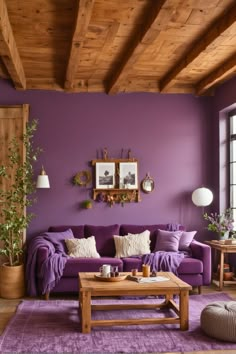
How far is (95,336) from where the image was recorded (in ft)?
14.2

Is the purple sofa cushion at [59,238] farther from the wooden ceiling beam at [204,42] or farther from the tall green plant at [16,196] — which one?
the wooden ceiling beam at [204,42]

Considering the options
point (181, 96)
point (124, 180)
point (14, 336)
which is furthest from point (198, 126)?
point (14, 336)

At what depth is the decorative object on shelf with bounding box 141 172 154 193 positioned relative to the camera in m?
7.11

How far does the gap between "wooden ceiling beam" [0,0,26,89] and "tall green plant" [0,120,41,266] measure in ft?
2.09

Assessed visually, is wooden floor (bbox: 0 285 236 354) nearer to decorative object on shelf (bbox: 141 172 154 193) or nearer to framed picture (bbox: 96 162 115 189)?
A: decorative object on shelf (bbox: 141 172 154 193)

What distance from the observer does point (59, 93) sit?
6.95 metres

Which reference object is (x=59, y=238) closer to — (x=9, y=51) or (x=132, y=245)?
(x=132, y=245)

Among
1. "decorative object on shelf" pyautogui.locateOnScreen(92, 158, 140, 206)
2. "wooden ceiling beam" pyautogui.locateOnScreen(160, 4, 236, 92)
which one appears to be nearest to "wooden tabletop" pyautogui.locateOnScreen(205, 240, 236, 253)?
"decorative object on shelf" pyautogui.locateOnScreen(92, 158, 140, 206)

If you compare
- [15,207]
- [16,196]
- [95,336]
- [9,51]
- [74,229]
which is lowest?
[95,336]

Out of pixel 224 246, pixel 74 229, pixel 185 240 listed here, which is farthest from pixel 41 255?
A: pixel 224 246

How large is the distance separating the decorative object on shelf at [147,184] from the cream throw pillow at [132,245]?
0.82 m

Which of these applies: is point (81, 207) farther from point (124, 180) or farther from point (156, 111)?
point (156, 111)

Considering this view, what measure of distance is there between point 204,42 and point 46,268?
3.25 meters

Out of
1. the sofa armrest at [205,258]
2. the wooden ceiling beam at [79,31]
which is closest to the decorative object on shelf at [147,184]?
the sofa armrest at [205,258]
